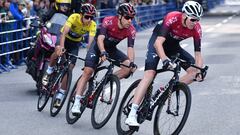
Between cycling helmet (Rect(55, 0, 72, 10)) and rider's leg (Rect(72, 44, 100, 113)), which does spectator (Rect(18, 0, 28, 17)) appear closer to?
cycling helmet (Rect(55, 0, 72, 10))

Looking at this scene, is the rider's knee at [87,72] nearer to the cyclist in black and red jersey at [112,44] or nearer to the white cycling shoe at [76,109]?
the cyclist in black and red jersey at [112,44]

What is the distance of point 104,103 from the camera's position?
859 centimetres

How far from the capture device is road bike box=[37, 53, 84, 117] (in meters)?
9.60

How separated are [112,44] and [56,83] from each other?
133 cm

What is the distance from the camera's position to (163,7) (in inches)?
1649

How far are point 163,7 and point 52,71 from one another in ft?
104

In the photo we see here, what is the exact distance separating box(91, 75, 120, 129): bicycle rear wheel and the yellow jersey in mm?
1201

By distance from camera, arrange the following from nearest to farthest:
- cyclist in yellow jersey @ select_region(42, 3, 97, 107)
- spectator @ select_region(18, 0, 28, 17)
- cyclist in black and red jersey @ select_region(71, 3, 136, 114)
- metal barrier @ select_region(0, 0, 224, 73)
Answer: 1. cyclist in black and red jersey @ select_region(71, 3, 136, 114)
2. cyclist in yellow jersey @ select_region(42, 3, 97, 107)
3. metal barrier @ select_region(0, 0, 224, 73)
4. spectator @ select_region(18, 0, 28, 17)

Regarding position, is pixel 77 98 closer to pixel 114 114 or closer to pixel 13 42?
pixel 114 114

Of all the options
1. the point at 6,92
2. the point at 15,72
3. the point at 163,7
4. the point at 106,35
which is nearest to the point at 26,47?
the point at 15,72

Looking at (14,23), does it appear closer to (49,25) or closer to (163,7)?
(49,25)

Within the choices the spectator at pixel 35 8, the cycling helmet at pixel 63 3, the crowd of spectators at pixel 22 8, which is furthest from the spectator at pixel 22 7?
the cycling helmet at pixel 63 3

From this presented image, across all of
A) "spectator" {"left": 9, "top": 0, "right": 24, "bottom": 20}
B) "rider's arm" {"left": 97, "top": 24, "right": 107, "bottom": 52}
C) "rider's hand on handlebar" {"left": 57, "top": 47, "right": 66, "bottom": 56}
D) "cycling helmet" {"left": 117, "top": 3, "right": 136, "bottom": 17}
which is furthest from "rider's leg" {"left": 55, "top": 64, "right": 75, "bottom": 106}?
"spectator" {"left": 9, "top": 0, "right": 24, "bottom": 20}

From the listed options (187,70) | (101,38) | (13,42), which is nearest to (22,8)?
(13,42)
